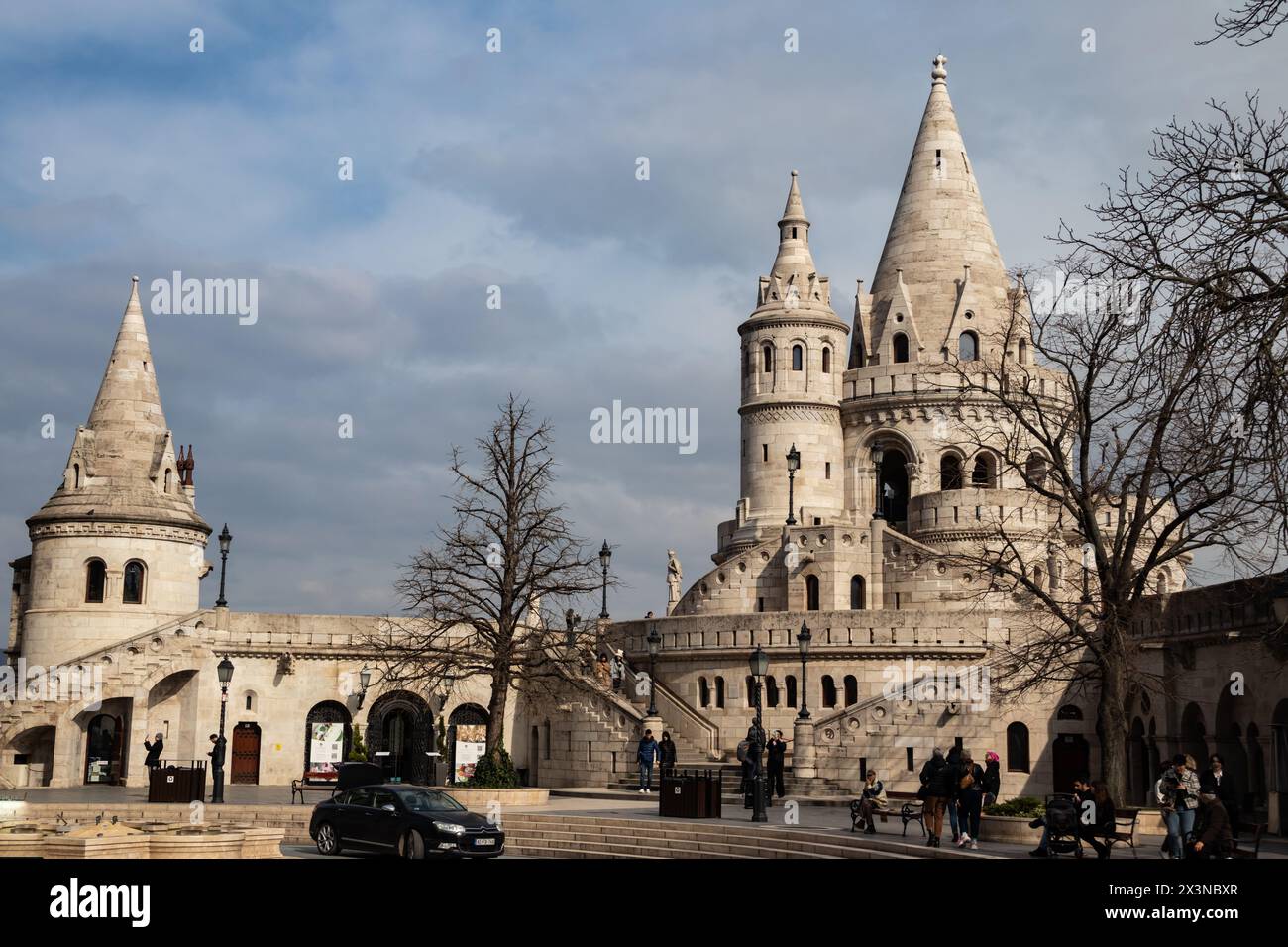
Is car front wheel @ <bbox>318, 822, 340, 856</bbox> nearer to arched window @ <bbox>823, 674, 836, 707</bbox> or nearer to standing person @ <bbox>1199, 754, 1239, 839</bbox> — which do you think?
standing person @ <bbox>1199, 754, 1239, 839</bbox>

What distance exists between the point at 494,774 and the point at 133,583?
17.1 meters

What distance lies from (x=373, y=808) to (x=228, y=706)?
2216cm

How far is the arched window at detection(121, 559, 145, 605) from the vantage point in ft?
147

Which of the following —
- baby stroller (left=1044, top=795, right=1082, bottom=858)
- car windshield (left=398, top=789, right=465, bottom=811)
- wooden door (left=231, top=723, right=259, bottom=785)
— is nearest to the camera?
baby stroller (left=1044, top=795, right=1082, bottom=858)

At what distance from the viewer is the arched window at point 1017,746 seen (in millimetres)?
41062

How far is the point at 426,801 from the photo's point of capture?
2405 centimetres

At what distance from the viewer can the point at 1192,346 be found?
49.6 ft

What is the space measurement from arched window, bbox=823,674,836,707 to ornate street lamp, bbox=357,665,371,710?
42.4 ft

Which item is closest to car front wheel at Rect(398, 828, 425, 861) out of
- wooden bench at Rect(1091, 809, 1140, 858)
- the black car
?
the black car

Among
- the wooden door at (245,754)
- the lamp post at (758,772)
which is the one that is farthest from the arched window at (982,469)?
the lamp post at (758,772)

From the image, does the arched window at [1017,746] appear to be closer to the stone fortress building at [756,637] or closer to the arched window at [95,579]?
the stone fortress building at [756,637]

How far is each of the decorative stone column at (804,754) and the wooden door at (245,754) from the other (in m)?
16.4
